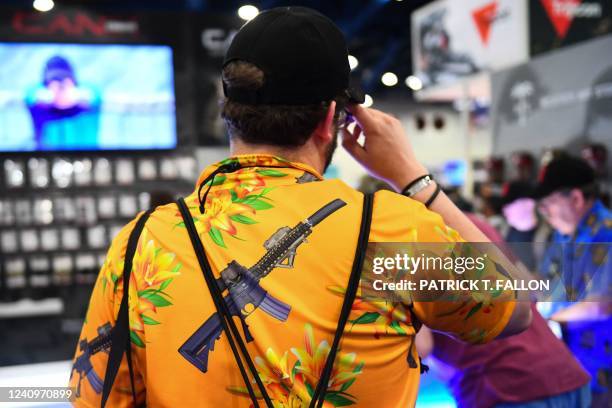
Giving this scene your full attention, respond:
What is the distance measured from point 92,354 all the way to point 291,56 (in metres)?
0.53

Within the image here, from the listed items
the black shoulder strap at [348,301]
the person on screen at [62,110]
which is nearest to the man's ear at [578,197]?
the black shoulder strap at [348,301]

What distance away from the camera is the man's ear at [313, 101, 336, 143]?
980 mm

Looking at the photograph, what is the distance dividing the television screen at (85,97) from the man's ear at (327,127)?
652 centimetres

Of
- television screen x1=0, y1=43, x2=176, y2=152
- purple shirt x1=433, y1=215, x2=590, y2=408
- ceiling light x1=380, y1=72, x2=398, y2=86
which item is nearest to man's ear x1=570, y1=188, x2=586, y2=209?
purple shirt x1=433, y1=215, x2=590, y2=408

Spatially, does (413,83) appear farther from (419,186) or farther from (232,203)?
(232,203)

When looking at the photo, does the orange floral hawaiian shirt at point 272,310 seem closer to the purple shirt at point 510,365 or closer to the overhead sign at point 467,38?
the purple shirt at point 510,365

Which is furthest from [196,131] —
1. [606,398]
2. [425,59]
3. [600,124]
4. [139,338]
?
[139,338]

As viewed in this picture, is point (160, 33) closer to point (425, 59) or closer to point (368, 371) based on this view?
point (425, 59)

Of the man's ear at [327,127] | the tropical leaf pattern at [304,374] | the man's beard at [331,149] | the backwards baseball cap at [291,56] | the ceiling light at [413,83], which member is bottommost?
the tropical leaf pattern at [304,374]

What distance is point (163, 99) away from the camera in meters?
7.26

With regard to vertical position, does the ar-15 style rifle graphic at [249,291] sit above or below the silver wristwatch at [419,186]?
below

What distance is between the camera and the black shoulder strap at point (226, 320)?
34.2 inches

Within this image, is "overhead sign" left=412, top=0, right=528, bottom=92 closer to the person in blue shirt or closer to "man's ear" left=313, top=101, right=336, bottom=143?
the person in blue shirt

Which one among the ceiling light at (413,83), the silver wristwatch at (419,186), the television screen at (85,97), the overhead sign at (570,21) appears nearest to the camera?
the silver wristwatch at (419,186)
